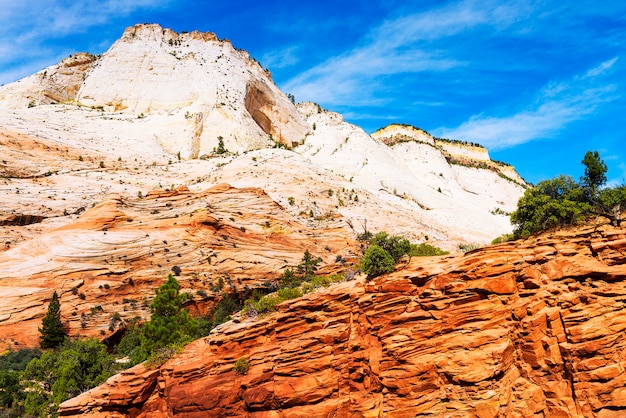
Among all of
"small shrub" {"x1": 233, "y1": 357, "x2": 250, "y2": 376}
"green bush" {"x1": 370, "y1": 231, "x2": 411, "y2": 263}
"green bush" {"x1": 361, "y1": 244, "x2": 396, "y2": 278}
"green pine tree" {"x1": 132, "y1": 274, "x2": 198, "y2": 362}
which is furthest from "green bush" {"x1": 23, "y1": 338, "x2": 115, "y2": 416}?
"green bush" {"x1": 370, "y1": 231, "x2": 411, "y2": 263}

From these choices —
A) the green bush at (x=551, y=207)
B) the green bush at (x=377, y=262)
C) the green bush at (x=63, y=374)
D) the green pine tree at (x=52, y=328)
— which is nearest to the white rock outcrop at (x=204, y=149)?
the green pine tree at (x=52, y=328)

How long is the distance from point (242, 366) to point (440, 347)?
21.7 feet

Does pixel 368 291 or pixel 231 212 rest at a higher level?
pixel 231 212

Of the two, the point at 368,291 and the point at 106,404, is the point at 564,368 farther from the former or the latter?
the point at 106,404

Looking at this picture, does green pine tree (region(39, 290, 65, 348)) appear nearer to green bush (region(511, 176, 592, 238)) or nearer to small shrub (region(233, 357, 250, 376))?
small shrub (region(233, 357, 250, 376))

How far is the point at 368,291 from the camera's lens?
15914mm

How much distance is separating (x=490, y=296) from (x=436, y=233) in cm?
4401

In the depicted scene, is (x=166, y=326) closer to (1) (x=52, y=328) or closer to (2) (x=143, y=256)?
(1) (x=52, y=328)

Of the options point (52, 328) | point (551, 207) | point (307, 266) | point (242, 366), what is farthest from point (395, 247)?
point (52, 328)

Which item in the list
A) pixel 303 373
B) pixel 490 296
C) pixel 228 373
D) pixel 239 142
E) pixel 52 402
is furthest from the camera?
pixel 239 142

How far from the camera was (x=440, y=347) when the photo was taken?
13453 mm

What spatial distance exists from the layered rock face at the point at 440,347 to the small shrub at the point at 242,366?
0.18 m

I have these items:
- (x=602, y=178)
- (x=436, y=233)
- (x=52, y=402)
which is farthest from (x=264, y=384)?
(x=436, y=233)

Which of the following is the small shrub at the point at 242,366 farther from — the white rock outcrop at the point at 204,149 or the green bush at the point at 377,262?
the white rock outcrop at the point at 204,149
